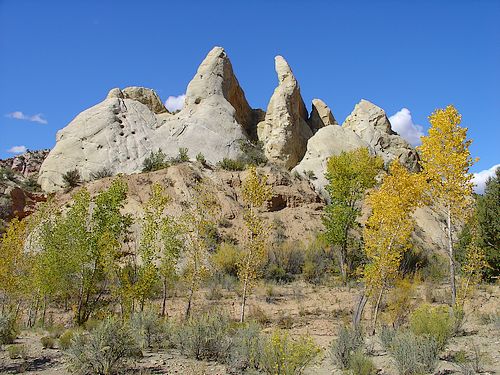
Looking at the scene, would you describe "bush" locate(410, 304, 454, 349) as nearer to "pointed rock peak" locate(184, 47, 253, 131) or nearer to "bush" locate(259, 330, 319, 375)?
"bush" locate(259, 330, 319, 375)

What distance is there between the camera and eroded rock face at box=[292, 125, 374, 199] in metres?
38.4

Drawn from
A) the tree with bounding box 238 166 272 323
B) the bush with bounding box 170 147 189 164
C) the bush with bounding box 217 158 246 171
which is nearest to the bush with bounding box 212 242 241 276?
the tree with bounding box 238 166 272 323

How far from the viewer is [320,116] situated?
4953 cm

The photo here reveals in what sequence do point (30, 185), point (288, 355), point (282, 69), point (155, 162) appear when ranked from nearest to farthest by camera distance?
1. point (288, 355)
2. point (30, 185)
3. point (155, 162)
4. point (282, 69)

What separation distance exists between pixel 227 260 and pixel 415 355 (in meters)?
17.1

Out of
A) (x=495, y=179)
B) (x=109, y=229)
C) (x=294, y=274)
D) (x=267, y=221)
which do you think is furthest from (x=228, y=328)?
(x=267, y=221)

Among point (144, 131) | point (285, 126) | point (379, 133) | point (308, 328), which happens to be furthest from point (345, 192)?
point (379, 133)

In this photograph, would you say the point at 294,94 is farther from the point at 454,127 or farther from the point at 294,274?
the point at 454,127

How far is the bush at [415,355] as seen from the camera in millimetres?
8016

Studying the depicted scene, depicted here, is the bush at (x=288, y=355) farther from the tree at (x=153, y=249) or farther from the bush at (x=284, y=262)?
the bush at (x=284, y=262)

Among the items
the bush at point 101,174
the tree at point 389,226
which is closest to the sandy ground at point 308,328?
the tree at point 389,226

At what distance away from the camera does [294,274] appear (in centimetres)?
2600

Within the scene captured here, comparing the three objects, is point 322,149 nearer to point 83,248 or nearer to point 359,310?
point 359,310

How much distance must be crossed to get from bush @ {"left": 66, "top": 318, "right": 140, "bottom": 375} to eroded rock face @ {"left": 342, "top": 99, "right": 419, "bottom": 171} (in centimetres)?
3804
